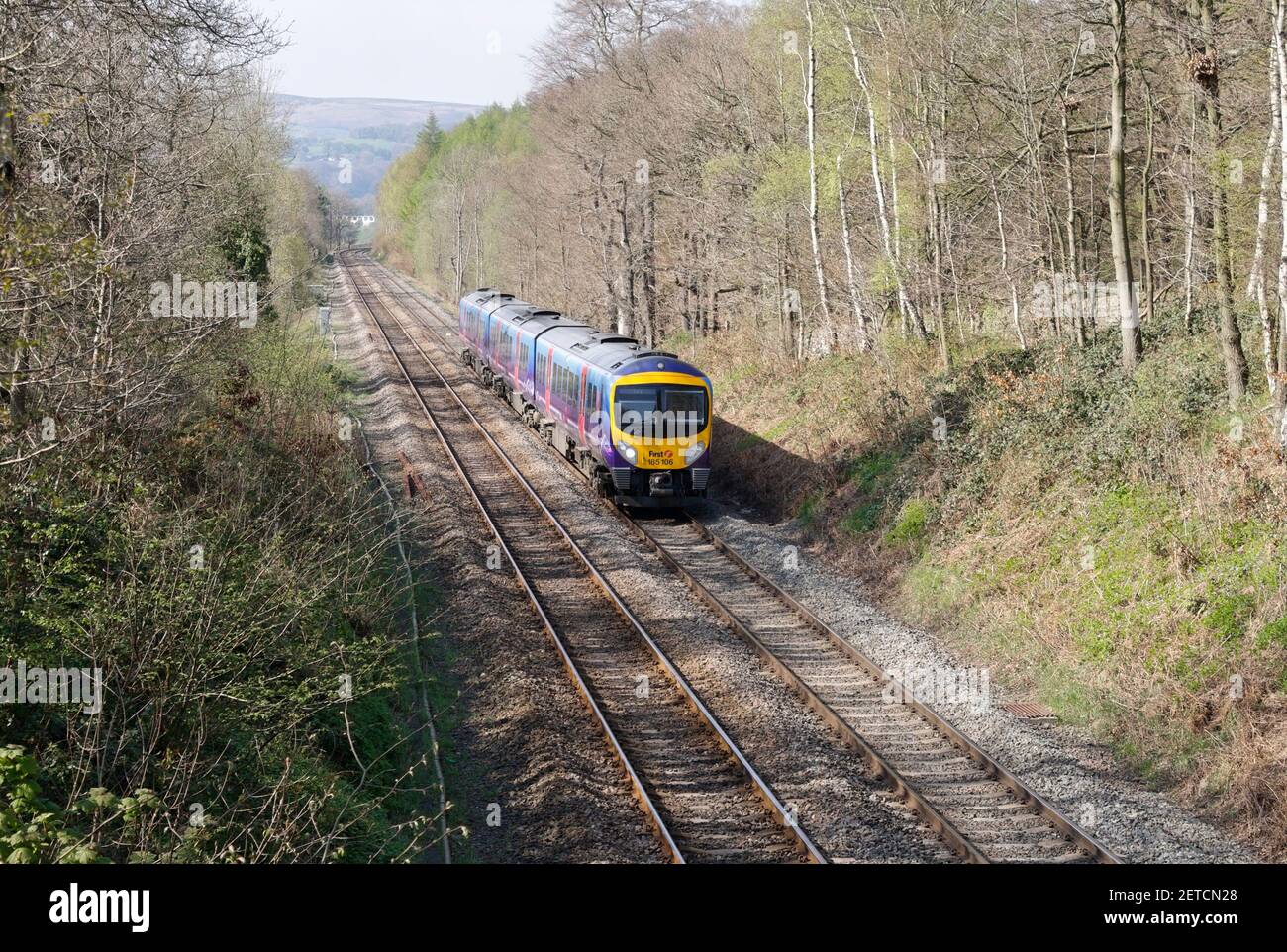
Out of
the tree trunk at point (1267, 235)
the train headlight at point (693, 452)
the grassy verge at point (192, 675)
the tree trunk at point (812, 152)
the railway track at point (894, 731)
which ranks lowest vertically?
the railway track at point (894, 731)

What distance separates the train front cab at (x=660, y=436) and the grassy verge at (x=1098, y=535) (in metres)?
2.13

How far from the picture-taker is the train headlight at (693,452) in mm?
19312

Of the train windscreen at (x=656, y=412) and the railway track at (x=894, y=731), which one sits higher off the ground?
the train windscreen at (x=656, y=412)

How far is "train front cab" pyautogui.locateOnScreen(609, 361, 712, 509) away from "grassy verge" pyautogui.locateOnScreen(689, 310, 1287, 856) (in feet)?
6.98

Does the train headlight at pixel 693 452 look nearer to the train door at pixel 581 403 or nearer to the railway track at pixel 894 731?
the railway track at pixel 894 731

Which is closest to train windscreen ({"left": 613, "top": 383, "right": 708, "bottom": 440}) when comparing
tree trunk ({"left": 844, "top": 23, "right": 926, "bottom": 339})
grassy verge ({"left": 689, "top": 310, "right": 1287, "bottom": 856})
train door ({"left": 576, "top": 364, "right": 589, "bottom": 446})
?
train door ({"left": 576, "top": 364, "right": 589, "bottom": 446})

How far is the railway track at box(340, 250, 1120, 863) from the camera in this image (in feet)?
29.1

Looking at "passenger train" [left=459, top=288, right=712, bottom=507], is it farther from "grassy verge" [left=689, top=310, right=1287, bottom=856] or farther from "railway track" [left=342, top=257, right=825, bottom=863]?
"grassy verge" [left=689, top=310, right=1287, bottom=856]

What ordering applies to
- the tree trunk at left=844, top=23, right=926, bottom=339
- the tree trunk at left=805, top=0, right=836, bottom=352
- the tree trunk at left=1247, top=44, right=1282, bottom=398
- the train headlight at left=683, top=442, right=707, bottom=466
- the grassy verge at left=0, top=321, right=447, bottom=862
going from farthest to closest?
the tree trunk at left=805, top=0, right=836, bottom=352, the tree trunk at left=844, top=23, right=926, bottom=339, the train headlight at left=683, top=442, right=707, bottom=466, the tree trunk at left=1247, top=44, right=1282, bottom=398, the grassy verge at left=0, top=321, right=447, bottom=862

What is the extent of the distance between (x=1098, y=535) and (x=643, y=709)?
595 centimetres

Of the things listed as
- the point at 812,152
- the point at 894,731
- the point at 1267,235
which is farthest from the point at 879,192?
the point at 894,731

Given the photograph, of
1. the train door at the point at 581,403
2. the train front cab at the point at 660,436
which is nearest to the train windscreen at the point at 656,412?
the train front cab at the point at 660,436

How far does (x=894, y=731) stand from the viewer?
1113cm

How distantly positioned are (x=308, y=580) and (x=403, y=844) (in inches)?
140
